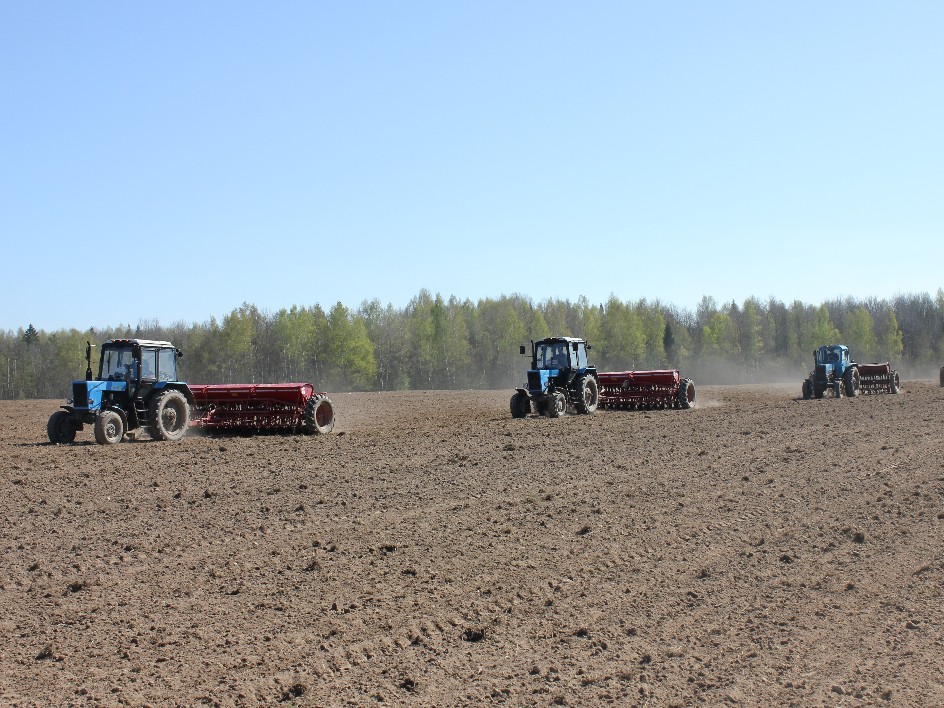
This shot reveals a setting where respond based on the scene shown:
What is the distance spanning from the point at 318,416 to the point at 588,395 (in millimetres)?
8879

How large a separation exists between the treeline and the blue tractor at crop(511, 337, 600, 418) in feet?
154

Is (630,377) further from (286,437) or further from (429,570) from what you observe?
(429,570)

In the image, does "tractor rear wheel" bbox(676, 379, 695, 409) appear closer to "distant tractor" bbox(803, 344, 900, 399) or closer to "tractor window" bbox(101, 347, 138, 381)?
"distant tractor" bbox(803, 344, 900, 399)

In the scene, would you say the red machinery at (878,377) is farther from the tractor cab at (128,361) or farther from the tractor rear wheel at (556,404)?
the tractor cab at (128,361)

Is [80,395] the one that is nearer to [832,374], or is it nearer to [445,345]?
[832,374]

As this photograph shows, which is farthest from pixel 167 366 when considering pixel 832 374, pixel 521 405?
pixel 832 374

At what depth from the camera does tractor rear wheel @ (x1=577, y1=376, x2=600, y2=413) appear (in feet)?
84.4

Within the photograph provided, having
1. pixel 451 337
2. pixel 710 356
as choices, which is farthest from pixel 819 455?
pixel 710 356

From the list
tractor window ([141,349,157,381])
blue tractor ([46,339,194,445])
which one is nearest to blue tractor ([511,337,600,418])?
blue tractor ([46,339,194,445])

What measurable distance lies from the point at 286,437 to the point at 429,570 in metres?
12.7

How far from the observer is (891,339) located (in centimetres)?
10044

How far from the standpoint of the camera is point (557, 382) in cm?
2567

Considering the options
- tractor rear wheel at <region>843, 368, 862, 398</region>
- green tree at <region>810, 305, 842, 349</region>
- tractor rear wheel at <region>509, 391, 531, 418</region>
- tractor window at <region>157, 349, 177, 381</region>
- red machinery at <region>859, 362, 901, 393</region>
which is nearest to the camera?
tractor window at <region>157, 349, 177, 381</region>

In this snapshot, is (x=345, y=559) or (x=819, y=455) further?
(x=819, y=455)
